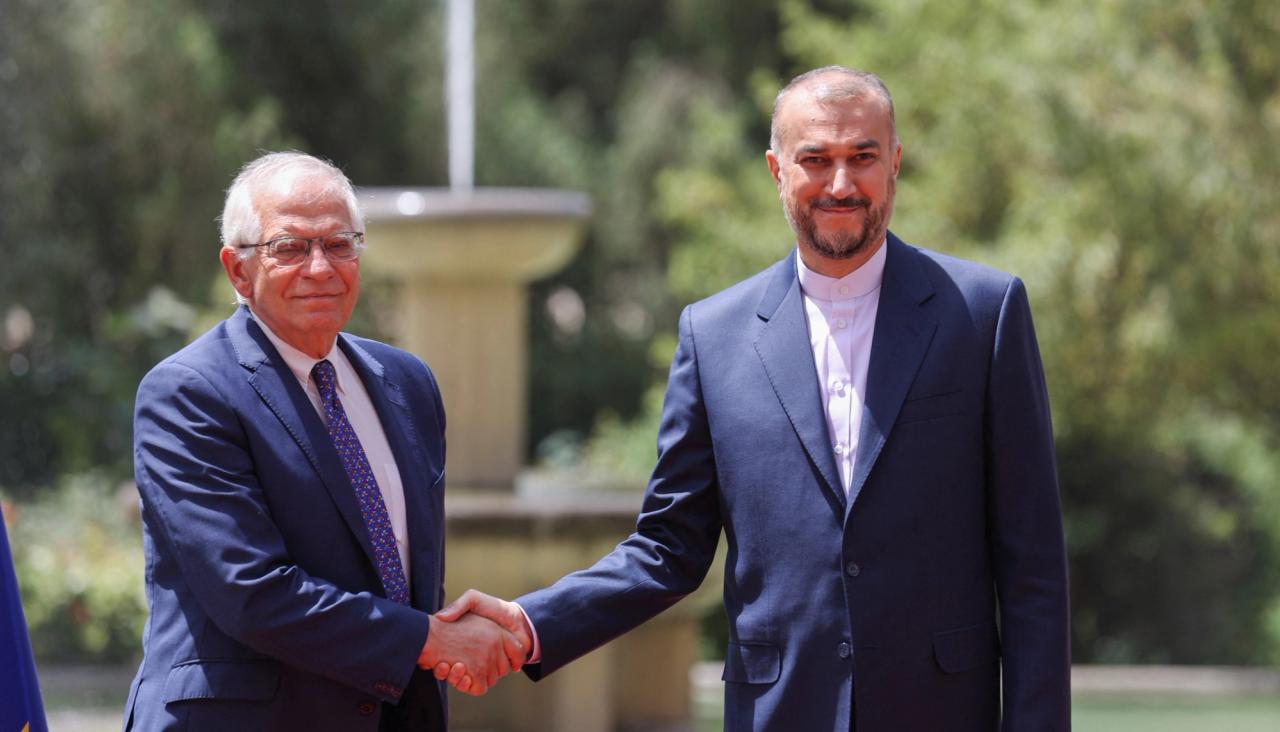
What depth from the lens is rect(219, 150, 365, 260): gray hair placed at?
124 inches

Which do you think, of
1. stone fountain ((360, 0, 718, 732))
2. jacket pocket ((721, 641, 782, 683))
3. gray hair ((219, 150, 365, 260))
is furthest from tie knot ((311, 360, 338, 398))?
stone fountain ((360, 0, 718, 732))

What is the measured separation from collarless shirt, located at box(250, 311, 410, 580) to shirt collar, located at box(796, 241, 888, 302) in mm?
855

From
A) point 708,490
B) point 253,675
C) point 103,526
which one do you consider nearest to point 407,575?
point 253,675

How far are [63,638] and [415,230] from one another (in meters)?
4.28

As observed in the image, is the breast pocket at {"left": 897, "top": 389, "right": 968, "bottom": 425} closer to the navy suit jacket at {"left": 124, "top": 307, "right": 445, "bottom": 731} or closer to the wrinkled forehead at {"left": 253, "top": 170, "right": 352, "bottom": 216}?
the navy suit jacket at {"left": 124, "top": 307, "right": 445, "bottom": 731}

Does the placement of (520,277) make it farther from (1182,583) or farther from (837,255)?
(1182,583)

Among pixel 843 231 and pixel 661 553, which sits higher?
pixel 843 231

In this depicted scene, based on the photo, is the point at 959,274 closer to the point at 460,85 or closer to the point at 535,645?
the point at 535,645

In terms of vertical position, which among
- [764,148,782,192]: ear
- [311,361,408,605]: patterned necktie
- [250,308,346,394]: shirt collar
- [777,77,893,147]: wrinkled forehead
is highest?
[777,77,893,147]: wrinkled forehead

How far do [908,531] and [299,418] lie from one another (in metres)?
1.11

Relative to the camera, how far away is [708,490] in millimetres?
3275

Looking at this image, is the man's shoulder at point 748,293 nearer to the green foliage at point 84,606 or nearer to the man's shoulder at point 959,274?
the man's shoulder at point 959,274

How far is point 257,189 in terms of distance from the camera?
316 centimetres

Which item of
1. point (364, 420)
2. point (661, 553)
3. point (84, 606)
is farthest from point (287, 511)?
point (84, 606)
